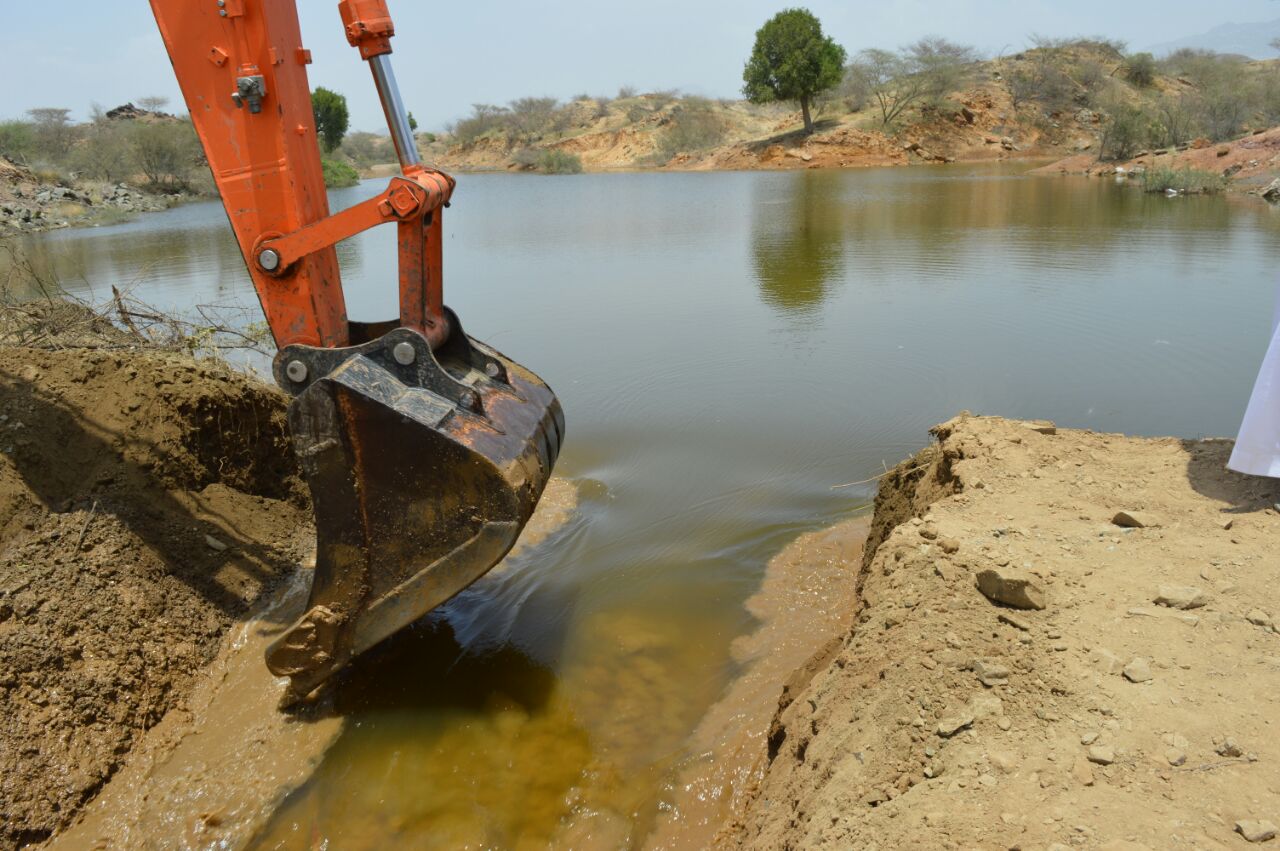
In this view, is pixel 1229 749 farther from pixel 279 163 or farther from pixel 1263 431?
pixel 279 163

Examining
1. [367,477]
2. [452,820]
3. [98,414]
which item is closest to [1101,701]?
[452,820]

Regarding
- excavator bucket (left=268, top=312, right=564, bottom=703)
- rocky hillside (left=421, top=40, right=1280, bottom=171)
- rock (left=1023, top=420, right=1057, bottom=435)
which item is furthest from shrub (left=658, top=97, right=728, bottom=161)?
excavator bucket (left=268, top=312, right=564, bottom=703)

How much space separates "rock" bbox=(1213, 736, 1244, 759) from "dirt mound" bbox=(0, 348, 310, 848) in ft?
12.7

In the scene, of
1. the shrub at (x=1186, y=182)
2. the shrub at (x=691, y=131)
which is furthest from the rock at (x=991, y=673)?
the shrub at (x=691, y=131)

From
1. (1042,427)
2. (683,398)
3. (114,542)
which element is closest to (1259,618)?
(1042,427)

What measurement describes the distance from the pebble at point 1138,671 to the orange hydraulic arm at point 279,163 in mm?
2954

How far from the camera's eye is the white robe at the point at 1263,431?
347 cm

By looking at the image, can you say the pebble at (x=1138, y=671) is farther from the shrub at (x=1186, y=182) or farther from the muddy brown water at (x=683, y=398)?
the shrub at (x=1186, y=182)

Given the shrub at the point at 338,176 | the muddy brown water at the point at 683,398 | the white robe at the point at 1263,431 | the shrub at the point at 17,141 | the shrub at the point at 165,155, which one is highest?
the shrub at the point at 17,141

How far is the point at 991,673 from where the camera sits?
2645 millimetres

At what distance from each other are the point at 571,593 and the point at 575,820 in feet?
5.37

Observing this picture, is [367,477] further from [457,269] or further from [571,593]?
[457,269]

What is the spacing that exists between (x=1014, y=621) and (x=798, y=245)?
1258cm

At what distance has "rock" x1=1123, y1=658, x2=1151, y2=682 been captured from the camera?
2.53 metres
